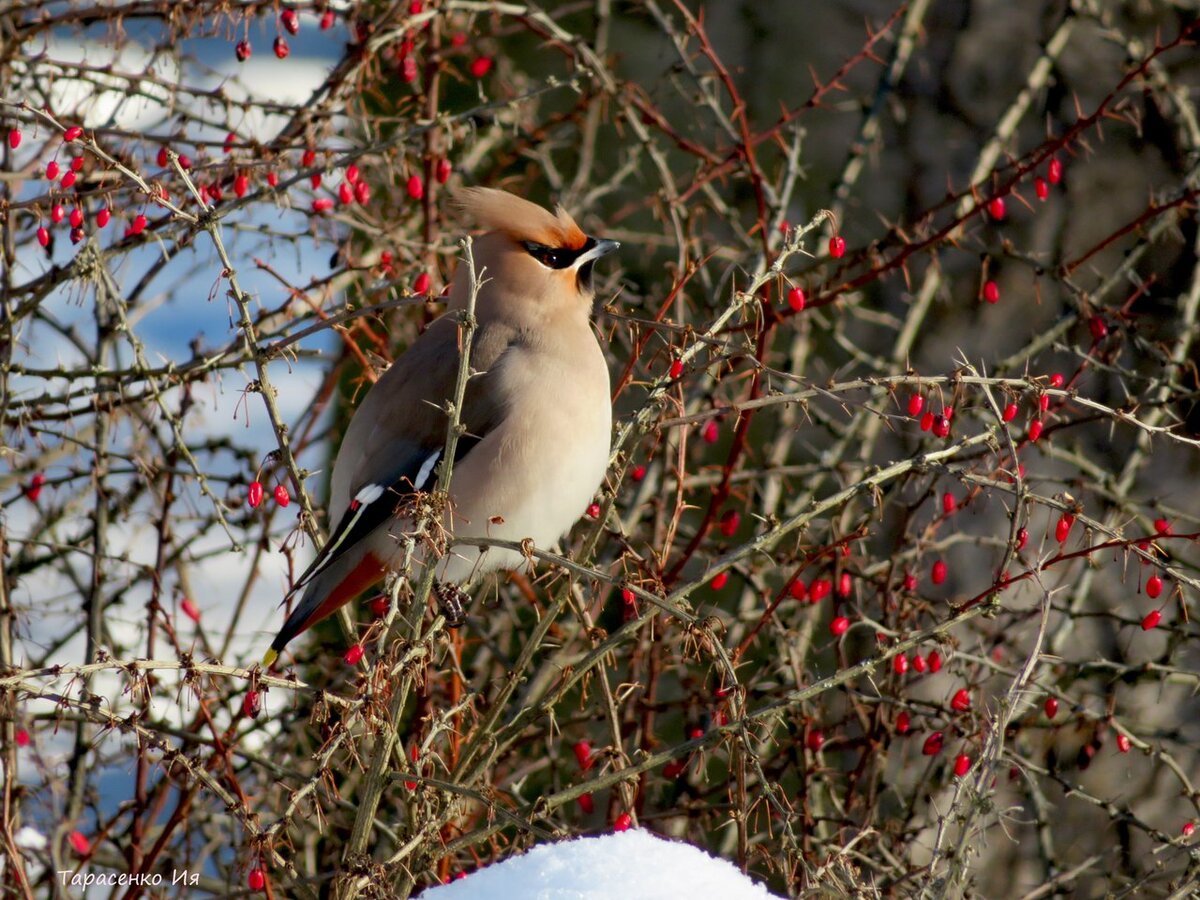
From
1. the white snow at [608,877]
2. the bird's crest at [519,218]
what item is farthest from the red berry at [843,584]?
the white snow at [608,877]

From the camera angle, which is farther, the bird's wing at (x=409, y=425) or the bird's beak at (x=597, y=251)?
the bird's beak at (x=597, y=251)

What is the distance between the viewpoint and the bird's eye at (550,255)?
2727 mm

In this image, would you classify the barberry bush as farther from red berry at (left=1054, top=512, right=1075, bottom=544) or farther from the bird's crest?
the bird's crest

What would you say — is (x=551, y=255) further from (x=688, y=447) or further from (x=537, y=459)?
(x=688, y=447)

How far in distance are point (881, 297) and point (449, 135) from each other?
1401 millimetres

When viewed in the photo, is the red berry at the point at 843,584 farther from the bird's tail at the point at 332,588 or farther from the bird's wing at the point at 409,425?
Result: the bird's tail at the point at 332,588

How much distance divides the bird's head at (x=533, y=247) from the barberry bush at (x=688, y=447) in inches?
7.4

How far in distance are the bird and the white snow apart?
90cm

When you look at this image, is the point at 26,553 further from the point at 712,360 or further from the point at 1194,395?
the point at 1194,395

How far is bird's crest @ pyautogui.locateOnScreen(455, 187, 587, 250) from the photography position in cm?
269

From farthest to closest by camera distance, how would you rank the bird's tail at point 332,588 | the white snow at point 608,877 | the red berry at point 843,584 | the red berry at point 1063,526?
1. the red berry at point 843,584
2. the bird's tail at point 332,588
3. the red berry at point 1063,526
4. the white snow at point 608,877

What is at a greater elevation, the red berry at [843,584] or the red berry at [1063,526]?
the red berry at [843,584]

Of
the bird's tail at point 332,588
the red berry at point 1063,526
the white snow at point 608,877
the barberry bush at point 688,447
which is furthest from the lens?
the bird's tail at point 332,588

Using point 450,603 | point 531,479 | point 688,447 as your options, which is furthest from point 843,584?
point 688,447
